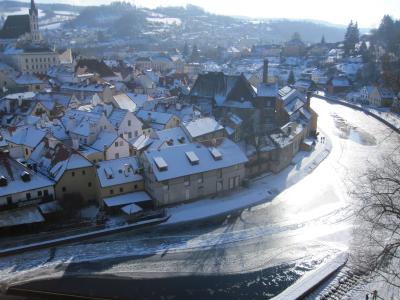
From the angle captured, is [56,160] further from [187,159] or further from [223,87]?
[223,87]

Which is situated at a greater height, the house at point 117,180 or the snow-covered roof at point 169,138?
the snow-covered roof at point 169,138

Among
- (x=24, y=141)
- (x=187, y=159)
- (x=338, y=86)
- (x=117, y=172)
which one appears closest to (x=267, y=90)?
(x=187, y=159)

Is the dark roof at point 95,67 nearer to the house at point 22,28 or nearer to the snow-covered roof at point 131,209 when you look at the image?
the house at point 22,28

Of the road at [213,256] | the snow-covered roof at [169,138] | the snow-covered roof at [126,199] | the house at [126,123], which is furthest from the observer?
the house at [126,123]

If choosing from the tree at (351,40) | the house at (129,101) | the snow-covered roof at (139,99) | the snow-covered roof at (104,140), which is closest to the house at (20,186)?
the snow-covered roof at (104,140)

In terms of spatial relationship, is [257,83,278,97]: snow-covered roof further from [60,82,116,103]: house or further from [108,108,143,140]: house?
[60,82,116,103]: house

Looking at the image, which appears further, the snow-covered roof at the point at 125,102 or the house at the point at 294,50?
the house at the point at 294,50
